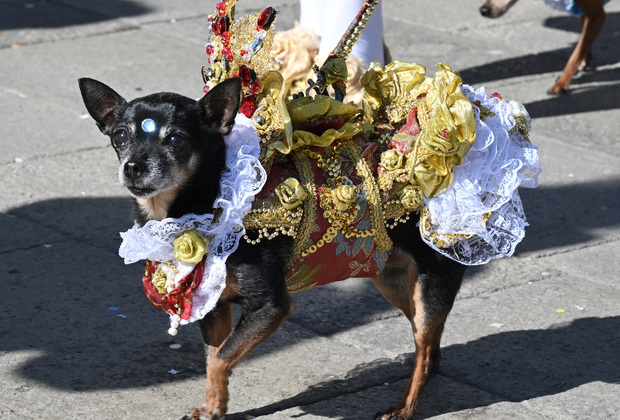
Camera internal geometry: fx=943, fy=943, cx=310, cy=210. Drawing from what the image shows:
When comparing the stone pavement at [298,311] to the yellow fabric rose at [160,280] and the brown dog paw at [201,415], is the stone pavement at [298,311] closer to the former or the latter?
the brown dog paw at [201,415]

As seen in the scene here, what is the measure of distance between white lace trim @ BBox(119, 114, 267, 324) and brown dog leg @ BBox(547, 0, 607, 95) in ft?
16.7

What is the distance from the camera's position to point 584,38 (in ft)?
25.9

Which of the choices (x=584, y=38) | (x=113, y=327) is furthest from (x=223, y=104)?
(x=584, y=38)

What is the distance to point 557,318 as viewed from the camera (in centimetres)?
460

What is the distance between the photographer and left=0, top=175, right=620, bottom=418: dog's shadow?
13.1 feet

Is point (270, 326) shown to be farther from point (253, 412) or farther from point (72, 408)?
point (72, 408)

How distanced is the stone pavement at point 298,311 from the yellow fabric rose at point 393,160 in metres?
0.99

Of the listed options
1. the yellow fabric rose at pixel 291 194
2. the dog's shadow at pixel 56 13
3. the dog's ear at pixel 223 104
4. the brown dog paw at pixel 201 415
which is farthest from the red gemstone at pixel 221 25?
the dog's shadow at pixel 56 13

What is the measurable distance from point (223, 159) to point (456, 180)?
898mm

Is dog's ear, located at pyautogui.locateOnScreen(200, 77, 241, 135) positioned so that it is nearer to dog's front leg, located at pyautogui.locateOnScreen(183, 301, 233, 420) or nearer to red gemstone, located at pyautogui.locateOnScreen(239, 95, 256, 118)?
red gemstone, located at pyautogui.locateOnScreen(239, 95, 256, 118)

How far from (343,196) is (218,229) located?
47 cm

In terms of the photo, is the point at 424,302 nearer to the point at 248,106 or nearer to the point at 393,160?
the point at 393,160

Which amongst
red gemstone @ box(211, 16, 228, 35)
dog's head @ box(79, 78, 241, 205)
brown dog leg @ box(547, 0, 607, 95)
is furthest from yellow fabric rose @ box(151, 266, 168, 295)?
brown dog leg @ box(547, 0, 607, 95)

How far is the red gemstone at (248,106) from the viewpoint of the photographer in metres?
3.53
